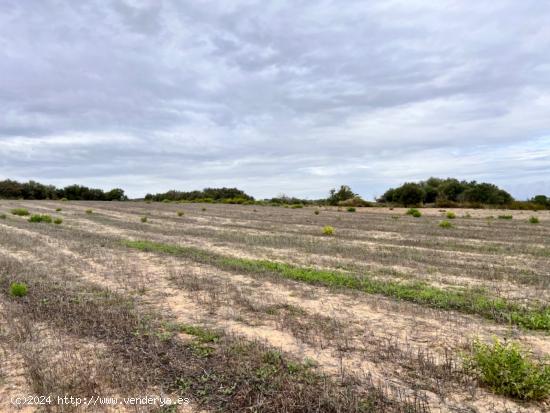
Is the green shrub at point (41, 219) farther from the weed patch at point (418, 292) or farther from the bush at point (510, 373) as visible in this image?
the bush at point (510, 373)

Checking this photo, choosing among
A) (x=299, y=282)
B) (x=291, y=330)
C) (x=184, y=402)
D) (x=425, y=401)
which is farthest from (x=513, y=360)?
(x=299, y=282)

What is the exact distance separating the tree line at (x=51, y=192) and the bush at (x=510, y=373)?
7876 centimetres

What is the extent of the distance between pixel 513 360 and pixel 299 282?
16.7 feet

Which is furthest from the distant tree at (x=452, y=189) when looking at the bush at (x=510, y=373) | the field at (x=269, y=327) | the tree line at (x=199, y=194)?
the bush at (x=510, y=373)

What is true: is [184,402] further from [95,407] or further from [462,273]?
[462,273]

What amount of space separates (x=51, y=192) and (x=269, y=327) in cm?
7885

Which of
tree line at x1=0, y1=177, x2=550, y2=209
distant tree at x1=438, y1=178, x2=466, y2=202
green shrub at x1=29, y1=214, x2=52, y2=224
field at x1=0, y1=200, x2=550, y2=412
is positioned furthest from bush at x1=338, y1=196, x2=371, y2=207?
field at x1=0, y1=200, x2=550, y2=412

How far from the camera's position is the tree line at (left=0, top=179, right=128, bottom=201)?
71.5 metres

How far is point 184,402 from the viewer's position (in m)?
4.18

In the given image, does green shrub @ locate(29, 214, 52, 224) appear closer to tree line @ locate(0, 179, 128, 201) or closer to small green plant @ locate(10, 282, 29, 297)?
small green plant @ locate(10, 282, 29, 297)

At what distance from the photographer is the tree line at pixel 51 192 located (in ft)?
235

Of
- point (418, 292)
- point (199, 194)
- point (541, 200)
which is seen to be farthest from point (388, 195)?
point (418, 292)

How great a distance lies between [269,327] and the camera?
6211mm

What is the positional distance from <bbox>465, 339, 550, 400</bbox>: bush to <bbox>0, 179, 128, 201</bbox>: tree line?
78759mm
